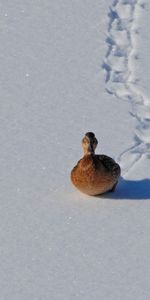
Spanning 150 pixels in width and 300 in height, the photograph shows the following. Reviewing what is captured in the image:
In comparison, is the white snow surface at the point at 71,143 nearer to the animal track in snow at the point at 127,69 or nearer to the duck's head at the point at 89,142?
the animal track in snow at the point at 127,69

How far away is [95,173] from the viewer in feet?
17.9

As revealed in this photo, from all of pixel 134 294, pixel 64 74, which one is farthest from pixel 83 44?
pixel 134 294

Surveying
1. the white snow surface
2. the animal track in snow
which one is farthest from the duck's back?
the animal track in snow

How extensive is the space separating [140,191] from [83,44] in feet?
7.85

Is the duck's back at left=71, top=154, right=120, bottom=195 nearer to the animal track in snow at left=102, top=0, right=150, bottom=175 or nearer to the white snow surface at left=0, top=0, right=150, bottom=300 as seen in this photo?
the white snow surface at left=0, top=0, right=150, bottom=300

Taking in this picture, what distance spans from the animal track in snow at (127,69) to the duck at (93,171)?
402mm

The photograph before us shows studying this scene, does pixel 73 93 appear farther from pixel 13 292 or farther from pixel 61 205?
pixel 13 292

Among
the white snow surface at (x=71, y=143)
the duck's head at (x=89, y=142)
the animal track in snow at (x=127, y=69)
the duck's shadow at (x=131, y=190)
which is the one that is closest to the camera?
the white snow surface at (x=71, y=143)

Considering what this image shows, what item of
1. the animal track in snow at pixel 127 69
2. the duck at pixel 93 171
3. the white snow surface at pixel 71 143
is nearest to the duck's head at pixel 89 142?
the duck at pixel 93 171

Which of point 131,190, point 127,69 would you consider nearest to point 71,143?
point 131,190

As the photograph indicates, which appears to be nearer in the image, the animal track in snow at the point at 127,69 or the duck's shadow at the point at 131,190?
the duck's shadow at the point at 131,190

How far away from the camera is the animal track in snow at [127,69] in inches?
241

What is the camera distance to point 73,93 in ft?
22.8

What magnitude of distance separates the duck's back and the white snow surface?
0.12 metres
